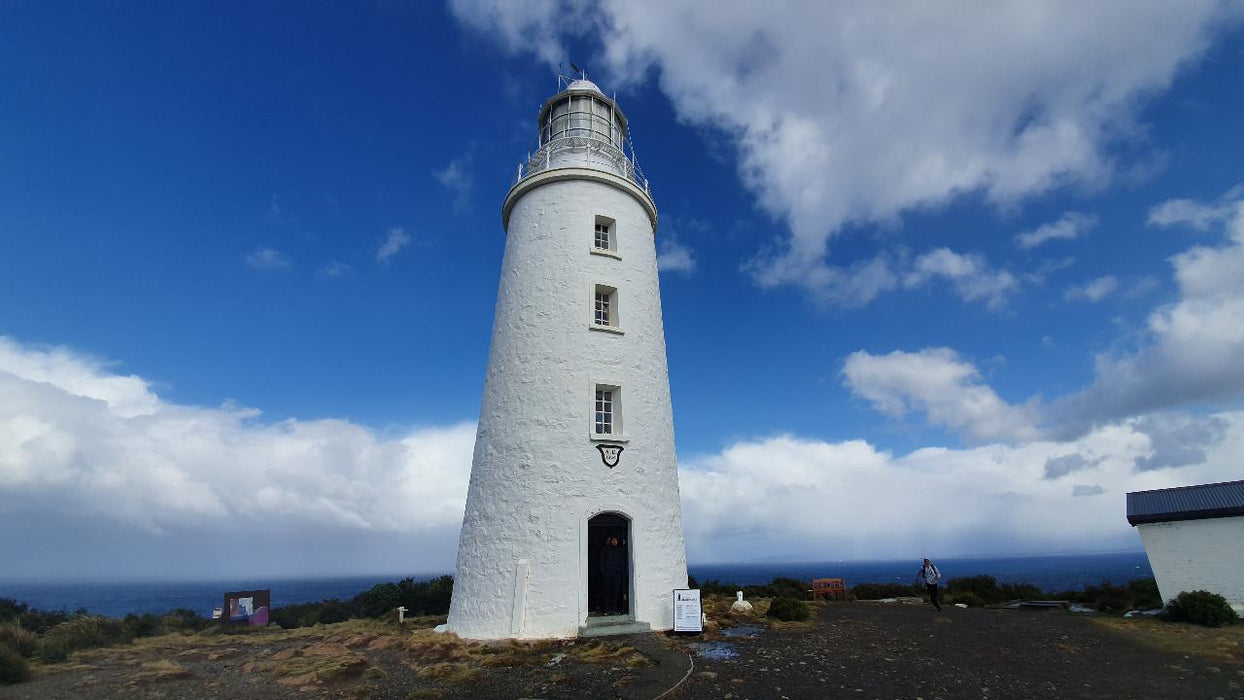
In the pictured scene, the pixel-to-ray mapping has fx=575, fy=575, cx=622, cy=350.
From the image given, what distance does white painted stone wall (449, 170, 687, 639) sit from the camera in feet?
40.7

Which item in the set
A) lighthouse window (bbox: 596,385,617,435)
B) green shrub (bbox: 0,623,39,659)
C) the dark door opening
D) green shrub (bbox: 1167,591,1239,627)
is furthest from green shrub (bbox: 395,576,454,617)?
green shrub (bbox: 1167,591,1239,627)

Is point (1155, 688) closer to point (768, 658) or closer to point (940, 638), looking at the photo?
point (940, 638)

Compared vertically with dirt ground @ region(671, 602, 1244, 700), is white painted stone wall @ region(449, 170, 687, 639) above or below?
above

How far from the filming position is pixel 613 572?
13180 millimetres

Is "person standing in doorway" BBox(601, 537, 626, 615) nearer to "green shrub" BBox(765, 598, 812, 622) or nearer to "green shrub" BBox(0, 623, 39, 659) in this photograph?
"green shrub" BBox(765, 598, 812, 622)

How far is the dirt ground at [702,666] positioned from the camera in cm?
851

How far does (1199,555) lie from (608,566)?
14.8 metres

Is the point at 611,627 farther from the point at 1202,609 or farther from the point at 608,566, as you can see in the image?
the point at 1202,609

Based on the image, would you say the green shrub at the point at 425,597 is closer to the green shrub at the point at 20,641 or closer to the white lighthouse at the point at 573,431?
the white lighthouse at the point at 573,431

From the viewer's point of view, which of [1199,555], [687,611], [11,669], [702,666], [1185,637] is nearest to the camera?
[11,669]

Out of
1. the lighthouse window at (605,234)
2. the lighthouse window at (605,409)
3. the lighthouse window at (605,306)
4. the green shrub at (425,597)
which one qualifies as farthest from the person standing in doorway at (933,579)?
the green shrub at (425,597)

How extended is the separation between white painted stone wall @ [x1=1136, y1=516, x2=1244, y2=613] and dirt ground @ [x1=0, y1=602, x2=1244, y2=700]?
5.66 feet

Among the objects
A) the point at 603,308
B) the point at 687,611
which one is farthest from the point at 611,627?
the point at 603,308

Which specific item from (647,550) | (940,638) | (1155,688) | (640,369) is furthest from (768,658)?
(640,369)
